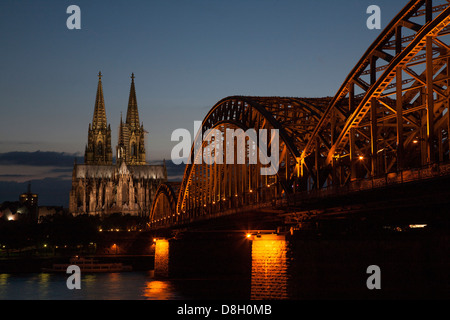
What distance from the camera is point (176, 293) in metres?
76.9

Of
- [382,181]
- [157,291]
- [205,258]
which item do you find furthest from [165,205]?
[382,181]

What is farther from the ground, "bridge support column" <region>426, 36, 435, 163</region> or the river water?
"bridge support column" <region>426, 36, 435, 163</region>

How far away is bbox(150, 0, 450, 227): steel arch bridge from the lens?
3975 cm

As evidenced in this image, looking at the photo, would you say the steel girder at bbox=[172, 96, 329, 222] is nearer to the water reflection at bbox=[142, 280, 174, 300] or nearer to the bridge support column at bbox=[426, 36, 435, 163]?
the water reflection at bbox=[142, 280, 174, 300]

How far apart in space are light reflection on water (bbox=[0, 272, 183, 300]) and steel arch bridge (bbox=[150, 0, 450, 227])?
11.0 metres

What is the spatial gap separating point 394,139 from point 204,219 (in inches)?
1192

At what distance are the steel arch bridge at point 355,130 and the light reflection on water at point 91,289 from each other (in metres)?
11.0

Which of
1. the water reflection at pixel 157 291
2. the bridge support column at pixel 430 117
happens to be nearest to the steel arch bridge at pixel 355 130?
the bridge support column at pixel 430 117

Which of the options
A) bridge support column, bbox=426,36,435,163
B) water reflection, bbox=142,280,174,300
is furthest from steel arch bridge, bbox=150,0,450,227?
water reflection, bbox=142,280,174,300

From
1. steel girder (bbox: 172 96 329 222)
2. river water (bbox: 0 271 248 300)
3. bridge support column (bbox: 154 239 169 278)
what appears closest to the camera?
steel girder (bbox: 172 96 329 222)

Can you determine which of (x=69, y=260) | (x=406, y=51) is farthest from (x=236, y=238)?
(x=69, y=260)

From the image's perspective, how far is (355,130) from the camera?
4834cm

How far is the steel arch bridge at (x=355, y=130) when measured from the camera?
39750mm
